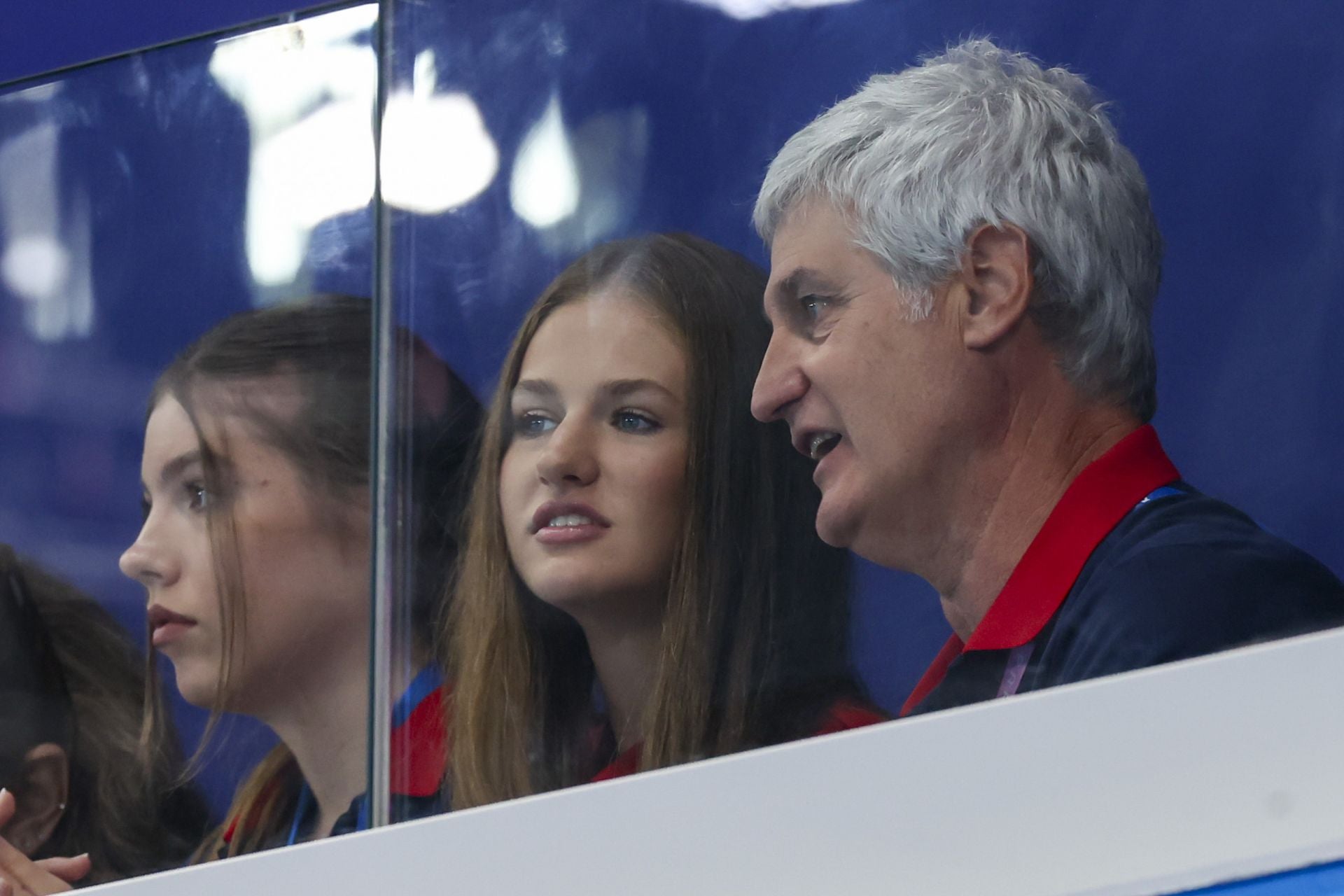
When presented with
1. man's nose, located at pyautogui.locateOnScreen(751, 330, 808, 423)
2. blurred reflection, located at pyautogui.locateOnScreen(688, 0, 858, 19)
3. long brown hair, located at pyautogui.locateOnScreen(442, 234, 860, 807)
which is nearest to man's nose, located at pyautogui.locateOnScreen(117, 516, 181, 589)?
long brown hair, located at pyautogui.locateOnScreen(442, 234, 860, 807)

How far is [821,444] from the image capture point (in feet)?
5.04

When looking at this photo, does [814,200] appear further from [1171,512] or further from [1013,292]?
[1171,512]

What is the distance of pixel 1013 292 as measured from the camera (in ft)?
4.77

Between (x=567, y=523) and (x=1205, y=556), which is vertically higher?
(x=1205, y=556)

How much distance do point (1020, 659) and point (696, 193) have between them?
21.9 inches

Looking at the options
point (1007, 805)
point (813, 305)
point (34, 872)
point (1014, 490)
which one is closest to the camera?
point (1007, 805)

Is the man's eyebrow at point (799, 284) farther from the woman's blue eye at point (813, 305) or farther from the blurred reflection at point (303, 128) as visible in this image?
the blurred reflection at point (303, 128)

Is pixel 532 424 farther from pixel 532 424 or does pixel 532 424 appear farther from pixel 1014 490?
pixel 1014 490

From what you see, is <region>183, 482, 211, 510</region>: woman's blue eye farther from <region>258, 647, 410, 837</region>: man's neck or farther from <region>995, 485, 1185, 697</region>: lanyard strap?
<region>995, 485, 1185, 697</region>: lanyard strap

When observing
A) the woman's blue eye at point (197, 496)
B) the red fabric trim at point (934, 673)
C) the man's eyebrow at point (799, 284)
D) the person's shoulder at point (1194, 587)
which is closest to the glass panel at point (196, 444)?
the woman's blue eye at point (197, 496)

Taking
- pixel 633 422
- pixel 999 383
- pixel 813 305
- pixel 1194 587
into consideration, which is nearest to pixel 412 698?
pixel 633 422

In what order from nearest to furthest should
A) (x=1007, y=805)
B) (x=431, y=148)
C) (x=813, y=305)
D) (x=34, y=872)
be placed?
1. (x=1007, y=805)
2. (x=813, y=305)
3. (x=431, y=148)
4. (x=34, y=872)

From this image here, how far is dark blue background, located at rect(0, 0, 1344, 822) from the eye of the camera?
1.38m

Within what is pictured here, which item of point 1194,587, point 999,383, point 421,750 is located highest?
point 999,383
